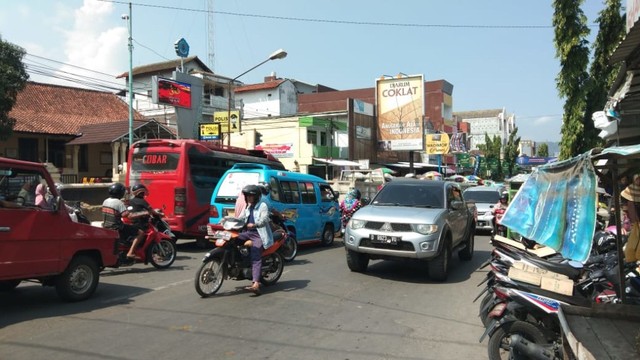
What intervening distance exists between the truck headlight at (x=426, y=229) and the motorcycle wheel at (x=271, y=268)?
2.46 meters

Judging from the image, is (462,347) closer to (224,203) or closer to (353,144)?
(224,203)

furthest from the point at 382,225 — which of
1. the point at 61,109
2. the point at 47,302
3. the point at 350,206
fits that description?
the point at 61,109

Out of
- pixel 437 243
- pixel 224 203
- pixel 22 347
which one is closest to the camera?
pixel 22 347

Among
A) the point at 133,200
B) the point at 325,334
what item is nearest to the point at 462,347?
the point at 325,334

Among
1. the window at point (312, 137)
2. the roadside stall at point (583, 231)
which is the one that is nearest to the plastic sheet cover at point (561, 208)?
the roadside stall at point (583, 231)

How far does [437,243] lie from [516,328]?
3992 mm

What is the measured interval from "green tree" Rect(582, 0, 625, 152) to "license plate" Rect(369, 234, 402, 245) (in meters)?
6.40

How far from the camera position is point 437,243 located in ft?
28.0

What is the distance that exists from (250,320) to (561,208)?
12.6ft

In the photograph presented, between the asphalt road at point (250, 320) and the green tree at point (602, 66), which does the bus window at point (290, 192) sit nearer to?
the asphalt road at point (250, 320)

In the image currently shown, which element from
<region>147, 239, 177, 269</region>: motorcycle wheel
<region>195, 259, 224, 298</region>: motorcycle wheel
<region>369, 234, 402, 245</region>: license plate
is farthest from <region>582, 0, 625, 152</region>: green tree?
<region>147, 239, 177, 269</region>: motorcycle wheel

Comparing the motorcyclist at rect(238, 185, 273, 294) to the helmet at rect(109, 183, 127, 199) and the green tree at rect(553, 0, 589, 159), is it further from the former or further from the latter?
the green tree at rect(553, 0, 589, 159)

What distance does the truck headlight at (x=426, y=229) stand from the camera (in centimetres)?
852

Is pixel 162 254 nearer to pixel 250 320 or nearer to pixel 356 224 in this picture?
pixel 356 224
